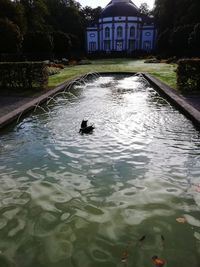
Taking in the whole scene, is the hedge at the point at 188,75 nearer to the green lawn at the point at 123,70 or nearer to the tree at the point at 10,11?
the green lawn at the point at 123,70

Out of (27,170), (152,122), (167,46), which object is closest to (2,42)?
(152,122)

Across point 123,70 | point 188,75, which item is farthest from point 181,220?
point 123,70

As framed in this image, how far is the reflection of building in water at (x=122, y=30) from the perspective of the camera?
7492 centimetres

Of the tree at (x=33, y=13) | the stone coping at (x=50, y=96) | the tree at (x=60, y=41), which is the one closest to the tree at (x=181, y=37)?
the tree at (x=60, y=41)

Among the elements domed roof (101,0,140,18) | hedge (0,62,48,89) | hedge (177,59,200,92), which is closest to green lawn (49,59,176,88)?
hedge (177,59,200,92)

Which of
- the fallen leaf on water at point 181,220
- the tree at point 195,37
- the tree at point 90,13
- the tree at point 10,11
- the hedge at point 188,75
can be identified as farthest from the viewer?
the tree at point 90,13

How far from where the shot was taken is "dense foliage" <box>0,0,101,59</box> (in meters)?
28.4

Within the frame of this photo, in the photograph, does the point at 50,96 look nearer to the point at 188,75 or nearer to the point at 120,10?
the point at 188,75

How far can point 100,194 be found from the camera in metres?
4.32

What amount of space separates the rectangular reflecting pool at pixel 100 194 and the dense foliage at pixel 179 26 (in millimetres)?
A: 34195

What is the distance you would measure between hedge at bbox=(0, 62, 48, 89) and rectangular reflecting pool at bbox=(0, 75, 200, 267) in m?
6.57

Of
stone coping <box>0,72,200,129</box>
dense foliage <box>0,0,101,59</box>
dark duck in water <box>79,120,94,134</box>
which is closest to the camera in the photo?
dark duck in water <box>79,120,94,134</box>

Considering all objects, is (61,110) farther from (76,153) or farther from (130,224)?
(130,224)

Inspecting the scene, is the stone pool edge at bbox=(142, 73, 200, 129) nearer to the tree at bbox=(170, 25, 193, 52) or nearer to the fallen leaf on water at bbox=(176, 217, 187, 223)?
the fallen leaf on water at bbox=(176, 217, 187, 223)
